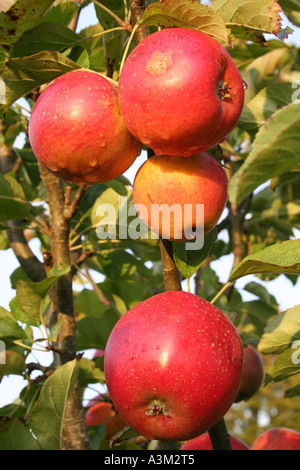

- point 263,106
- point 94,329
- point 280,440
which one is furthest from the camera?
point 94,329

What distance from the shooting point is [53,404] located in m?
0.99

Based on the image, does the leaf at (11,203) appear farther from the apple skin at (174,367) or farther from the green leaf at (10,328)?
the apple skin at (174,367)

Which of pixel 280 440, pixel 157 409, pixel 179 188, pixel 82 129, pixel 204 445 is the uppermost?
pixel 82 129

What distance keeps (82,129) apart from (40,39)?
0.83ft

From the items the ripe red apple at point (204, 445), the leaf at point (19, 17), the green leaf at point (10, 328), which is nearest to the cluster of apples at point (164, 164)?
the leaf at point (19, 17)

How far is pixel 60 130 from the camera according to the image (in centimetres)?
84

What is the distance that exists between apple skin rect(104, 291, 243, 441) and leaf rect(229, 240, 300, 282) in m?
0.10

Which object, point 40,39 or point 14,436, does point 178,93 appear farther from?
point 14,436

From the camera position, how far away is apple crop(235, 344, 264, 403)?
1901mm

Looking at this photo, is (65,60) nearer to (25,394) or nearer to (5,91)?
(5,91)

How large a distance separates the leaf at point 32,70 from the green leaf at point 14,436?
58 centimetres

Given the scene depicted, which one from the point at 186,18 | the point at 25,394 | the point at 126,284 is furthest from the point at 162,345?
the point at 126,284

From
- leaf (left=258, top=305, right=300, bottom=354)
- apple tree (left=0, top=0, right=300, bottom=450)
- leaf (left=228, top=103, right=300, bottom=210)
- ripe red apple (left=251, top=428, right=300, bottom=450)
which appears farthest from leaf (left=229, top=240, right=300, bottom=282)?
ripe red apple (left=251, top=428, right=300, bottom=450)

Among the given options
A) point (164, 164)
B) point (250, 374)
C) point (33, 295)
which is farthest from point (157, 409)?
point (250, 374)
